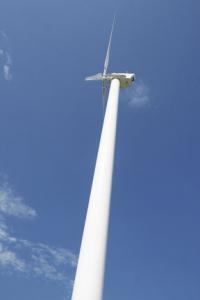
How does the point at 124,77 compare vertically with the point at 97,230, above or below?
above

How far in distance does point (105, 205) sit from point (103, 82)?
22929 mm

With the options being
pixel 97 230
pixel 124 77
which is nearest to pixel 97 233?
pixel 97 230

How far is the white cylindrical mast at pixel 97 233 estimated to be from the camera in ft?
49.5

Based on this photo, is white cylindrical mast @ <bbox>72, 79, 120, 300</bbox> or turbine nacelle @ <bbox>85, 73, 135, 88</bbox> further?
Answer: turbine nacelle @ <bbox>85, 73, 135, 88</bbox>

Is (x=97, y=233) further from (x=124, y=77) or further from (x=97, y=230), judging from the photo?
(x=124, y=77)

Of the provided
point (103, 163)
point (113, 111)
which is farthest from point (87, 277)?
point (113, 111)

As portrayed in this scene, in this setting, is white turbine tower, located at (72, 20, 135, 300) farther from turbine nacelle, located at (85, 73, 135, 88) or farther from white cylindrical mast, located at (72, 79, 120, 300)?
turbine nacelle, located at (85, 73, 135, 88)

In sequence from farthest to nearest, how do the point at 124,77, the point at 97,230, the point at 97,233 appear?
1. the point at 124,77
2. the point at 97,230
3. the point at 97,233

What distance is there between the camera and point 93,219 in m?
17.8

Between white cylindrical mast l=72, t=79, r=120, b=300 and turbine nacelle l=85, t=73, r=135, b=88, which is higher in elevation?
turbine nacelle l=85, t=73, r=135, b=88

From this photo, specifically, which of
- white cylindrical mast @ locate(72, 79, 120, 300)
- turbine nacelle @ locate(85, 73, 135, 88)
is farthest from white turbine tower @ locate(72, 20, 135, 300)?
turbine nacelle @ locate(85, 73, 135, 88)

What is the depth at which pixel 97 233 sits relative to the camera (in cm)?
1700

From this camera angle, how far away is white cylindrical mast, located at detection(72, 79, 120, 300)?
15.1m

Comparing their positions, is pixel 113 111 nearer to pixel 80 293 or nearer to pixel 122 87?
pixel 122 87
